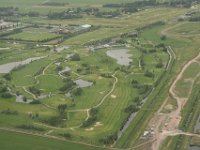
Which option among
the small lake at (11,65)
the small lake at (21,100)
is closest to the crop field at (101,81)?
the small lake at (11,65)

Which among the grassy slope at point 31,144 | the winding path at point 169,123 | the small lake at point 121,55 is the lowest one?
the grassy slope at point 31,144

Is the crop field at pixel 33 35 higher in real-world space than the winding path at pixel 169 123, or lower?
higher

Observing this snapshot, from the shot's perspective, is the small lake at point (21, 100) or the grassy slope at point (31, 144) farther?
the small lake at point (21, 100)

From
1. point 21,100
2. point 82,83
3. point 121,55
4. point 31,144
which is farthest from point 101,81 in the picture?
point 31,144

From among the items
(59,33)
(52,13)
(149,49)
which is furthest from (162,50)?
(52,13)

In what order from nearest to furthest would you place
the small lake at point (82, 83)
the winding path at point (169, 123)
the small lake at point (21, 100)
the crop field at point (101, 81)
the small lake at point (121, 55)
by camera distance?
the winding path at point (169, 123)
the crop field at point (101, 81)
the small lake at point (21, 100)
the small lake at point (82, 83)
the small lake at point (121, 55)

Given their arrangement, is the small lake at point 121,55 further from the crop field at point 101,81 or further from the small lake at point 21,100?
the small lake at point 21,100

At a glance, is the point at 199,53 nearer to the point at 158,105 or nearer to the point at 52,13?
the point at 158,105

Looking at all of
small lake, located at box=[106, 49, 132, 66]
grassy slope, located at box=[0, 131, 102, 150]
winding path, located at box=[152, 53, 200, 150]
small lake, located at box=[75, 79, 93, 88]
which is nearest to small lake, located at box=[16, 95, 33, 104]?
small lake, located at box=[75, 79, 93, 88]
